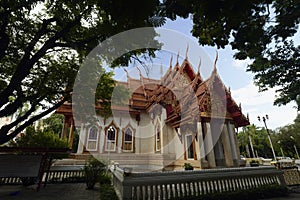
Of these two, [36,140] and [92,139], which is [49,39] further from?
[92,139]

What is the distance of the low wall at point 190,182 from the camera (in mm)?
4176

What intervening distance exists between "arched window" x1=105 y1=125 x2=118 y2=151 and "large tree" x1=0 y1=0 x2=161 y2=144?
22.6 ft

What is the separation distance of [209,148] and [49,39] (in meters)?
9.62

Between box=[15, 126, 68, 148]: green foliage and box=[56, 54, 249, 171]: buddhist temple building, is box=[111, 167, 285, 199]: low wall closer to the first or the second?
box=[56, 54, 249, 171]: buddhist temple building

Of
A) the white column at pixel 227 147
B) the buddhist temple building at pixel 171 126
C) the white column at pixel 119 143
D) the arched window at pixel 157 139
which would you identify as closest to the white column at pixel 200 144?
the buddhist temple building at pixel 171 126

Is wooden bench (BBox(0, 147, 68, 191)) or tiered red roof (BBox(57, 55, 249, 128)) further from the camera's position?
tiered red roof (BBox(57, 55, 249, 128))

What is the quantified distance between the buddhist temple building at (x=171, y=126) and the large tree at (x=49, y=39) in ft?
9.35

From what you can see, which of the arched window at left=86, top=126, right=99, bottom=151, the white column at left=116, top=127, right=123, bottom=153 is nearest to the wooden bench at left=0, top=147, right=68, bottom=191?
the arched window at left=86, top=126, right=99, bottom=151

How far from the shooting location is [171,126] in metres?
11.5

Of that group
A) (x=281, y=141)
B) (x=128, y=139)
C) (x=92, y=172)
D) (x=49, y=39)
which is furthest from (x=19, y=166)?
(x=281, y=141)

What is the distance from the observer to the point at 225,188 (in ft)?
16.3

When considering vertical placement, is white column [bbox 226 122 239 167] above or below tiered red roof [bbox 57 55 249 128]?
below

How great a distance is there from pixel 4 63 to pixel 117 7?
Answer: 22.9ft

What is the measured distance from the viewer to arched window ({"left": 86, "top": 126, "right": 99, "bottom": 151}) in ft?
41.5
